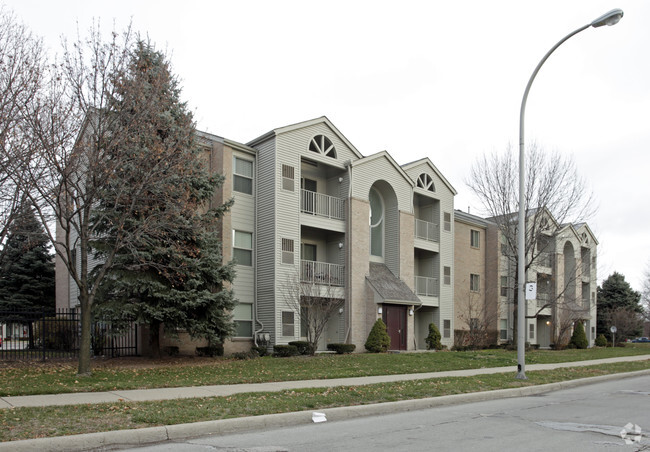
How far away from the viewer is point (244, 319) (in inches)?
966

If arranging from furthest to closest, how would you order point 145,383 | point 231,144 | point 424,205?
point 424,205 → point 231,144 → point 145,383

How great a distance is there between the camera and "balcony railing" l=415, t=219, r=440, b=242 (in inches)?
1265

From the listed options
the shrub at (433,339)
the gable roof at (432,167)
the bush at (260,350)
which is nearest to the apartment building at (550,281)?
the gable roof at (432,167)

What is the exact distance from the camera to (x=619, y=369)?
21453 mm

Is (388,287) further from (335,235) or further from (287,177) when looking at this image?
(287,177)

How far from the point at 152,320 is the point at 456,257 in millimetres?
22551

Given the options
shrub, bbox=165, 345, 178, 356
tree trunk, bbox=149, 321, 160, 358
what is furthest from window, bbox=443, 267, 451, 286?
tree trunk, bbox=149, 321, 160, 358

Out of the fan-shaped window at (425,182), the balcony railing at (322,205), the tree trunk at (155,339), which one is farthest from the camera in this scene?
the fan-shaped window at (425,182)

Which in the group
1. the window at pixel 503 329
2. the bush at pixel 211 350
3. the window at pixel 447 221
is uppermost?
the window at pixel 447 221

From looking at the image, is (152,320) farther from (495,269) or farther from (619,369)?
(495,269)

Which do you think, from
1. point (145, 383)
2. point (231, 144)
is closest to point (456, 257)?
point (231, 144)

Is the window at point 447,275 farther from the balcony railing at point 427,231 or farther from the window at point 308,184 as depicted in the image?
the window at point 308,184

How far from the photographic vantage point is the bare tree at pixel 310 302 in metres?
23.7

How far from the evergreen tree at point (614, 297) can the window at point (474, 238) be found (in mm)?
30368
